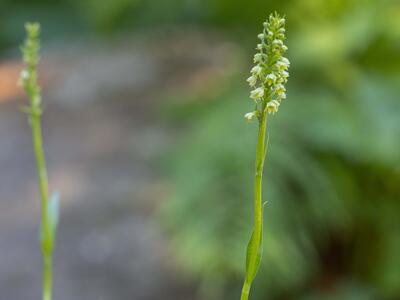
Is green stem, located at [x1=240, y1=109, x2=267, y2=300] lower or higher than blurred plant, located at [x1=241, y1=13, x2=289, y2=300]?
lower

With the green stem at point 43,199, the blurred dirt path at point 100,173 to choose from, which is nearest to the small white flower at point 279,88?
the green stem at point 43,199

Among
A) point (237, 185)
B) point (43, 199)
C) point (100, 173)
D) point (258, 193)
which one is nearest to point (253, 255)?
point (258, 193)

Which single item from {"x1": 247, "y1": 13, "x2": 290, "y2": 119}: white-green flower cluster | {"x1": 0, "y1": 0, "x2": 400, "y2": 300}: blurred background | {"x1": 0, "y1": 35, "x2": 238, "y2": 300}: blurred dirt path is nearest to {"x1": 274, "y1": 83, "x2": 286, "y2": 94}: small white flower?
{"x1": 247, "y1": 13, "x2": 290, "y2": 119}: white-green flower cluster

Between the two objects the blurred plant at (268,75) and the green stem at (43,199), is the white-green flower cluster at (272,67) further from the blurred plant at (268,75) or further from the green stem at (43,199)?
the green stem at (43,199)

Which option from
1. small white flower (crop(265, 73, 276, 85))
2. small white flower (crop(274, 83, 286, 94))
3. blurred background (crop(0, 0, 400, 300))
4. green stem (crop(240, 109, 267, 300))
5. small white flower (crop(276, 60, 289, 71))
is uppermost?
blurred background (crop(0, 0, 400, 300))

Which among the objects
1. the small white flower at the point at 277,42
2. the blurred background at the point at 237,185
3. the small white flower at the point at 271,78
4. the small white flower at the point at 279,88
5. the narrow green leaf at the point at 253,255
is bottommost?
the narrow green leaf at the point at 253,255

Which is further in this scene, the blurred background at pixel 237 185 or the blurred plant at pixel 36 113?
the blurred background at pixel 237 185

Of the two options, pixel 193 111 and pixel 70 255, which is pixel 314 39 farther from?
pixel 70 255

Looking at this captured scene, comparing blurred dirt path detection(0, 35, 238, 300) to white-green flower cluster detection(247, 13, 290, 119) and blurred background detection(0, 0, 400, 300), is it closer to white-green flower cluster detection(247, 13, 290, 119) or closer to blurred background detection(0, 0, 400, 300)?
blurred background detection(0, 0, 400, 300)
